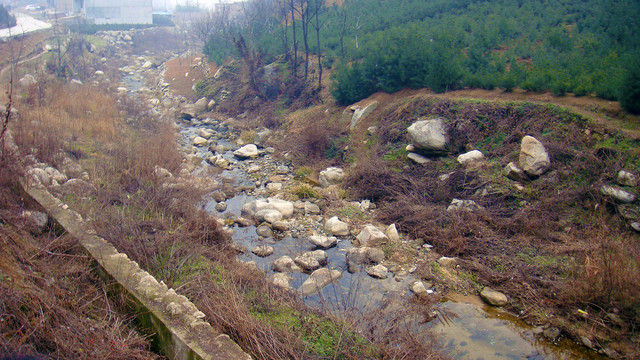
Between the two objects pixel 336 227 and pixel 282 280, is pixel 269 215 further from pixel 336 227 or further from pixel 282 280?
pixel 282 280

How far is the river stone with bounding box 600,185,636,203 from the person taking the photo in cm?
627

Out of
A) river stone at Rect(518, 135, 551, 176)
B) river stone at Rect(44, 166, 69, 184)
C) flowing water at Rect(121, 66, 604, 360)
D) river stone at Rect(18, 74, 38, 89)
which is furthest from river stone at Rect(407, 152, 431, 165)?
river stone at Rect(18, 74, 38, 89)

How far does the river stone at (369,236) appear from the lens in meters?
7.07

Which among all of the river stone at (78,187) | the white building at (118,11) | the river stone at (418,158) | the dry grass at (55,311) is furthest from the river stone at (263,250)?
the white building at (118,11)

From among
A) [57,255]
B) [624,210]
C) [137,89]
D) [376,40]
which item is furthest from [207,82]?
[624,210]

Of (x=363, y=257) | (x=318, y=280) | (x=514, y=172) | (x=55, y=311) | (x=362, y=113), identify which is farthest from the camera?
(x=362, y=113)

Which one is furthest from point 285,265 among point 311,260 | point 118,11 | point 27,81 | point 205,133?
point 118,11

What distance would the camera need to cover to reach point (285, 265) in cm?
632

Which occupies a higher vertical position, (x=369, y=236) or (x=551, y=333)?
(x=369, y=236)

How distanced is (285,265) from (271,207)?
2.24m

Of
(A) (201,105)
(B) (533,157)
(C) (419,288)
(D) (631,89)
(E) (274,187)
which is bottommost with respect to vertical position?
(C) (419,288)

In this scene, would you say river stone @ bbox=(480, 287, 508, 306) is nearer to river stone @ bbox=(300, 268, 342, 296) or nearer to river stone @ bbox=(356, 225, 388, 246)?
river stone @ bbox=(356, 225, 388, 246)

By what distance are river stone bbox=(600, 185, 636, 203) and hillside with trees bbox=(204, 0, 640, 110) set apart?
2.16 meters

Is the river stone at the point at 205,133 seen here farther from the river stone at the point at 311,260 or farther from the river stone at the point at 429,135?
the river stone at the point at 311,260
